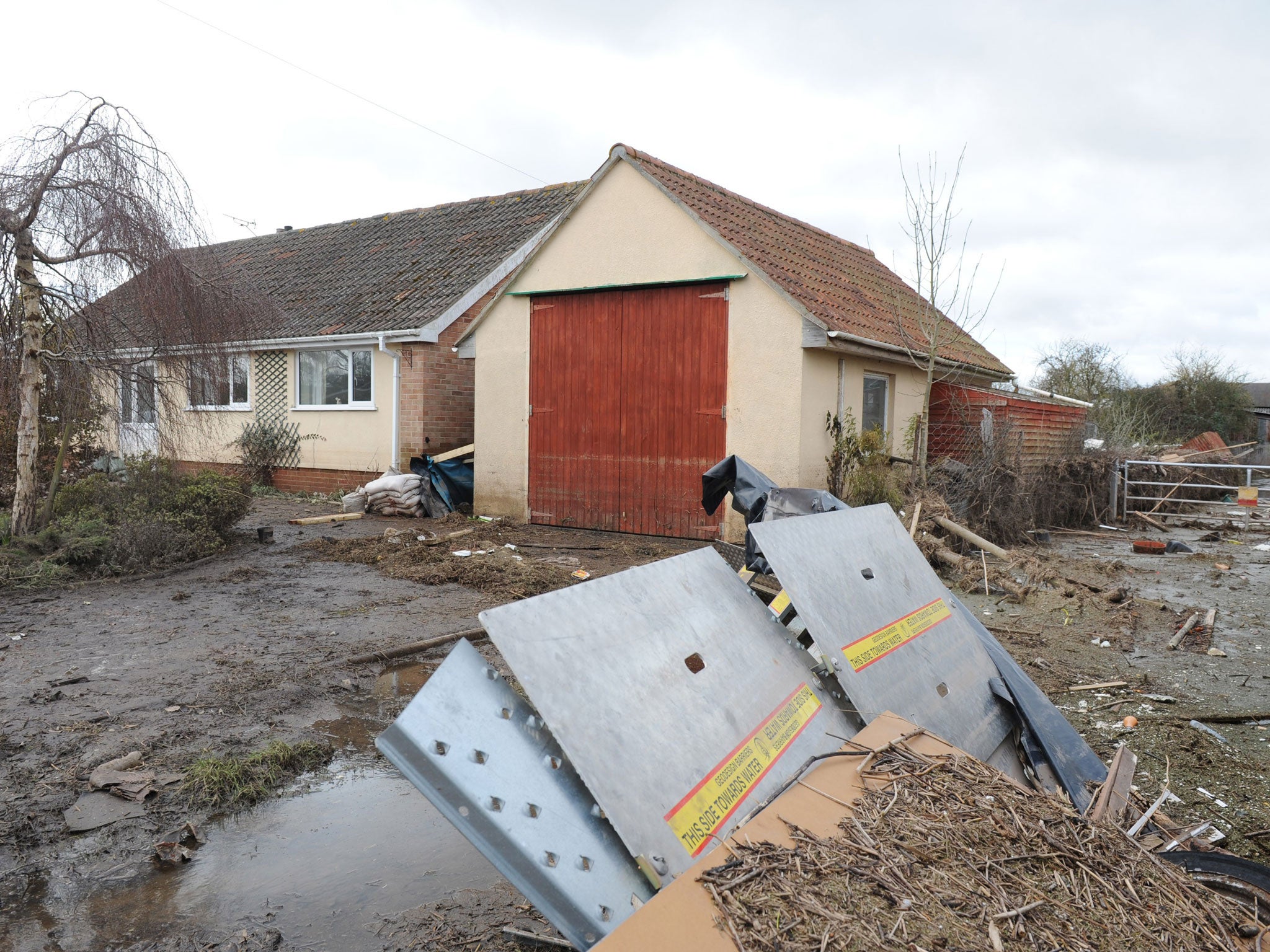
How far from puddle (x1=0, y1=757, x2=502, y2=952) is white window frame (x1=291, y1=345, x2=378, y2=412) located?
12853 millimetres

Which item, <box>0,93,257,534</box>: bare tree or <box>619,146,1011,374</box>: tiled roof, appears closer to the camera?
<box>0,93,257,534</box>: bare tree

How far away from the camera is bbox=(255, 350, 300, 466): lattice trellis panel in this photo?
17.1m

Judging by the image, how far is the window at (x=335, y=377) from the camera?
1609 cm

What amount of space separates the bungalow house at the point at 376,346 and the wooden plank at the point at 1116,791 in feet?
36.9

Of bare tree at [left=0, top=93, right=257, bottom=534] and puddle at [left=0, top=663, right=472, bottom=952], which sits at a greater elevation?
bare tree at [left=0, top=93, right=257, bottom=534]

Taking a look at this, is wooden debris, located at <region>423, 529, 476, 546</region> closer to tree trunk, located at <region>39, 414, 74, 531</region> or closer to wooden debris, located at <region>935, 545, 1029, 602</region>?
tree trunk, located at <region>39, 414, 74, 531</region>

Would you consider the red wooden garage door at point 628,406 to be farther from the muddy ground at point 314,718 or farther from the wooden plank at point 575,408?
the muddy ground at point 314,718

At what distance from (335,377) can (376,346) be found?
146cm

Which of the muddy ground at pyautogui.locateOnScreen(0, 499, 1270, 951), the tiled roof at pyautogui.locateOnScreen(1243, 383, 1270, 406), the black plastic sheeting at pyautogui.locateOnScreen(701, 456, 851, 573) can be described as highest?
the tiled roof at pyautogui.locateOnScreen(1243, 383, 1270, 406)

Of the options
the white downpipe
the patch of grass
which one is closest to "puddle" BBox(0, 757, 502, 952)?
the patch of grass

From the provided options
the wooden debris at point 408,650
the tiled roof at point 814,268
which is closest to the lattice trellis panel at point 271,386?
the tiled roof at point 814,268

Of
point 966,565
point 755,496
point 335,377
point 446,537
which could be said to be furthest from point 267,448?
point 755,496

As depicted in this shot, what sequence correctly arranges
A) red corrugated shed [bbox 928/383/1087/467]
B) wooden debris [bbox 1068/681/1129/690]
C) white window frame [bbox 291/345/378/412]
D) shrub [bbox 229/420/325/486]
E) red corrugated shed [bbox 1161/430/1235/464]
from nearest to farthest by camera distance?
wooden debris [bbox 1068/681/1129/690] < red corrugated shed [bbox 928/383/1087/467] < white window frame [bbox 291/345/378/412] < shrub [bbox 229/420/325/486] < red corrugated shed [bbox 1161/430/1235/464]

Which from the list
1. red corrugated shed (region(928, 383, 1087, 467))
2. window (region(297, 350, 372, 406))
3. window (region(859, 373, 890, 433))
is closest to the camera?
window (region(859, 373, 890, 433))
